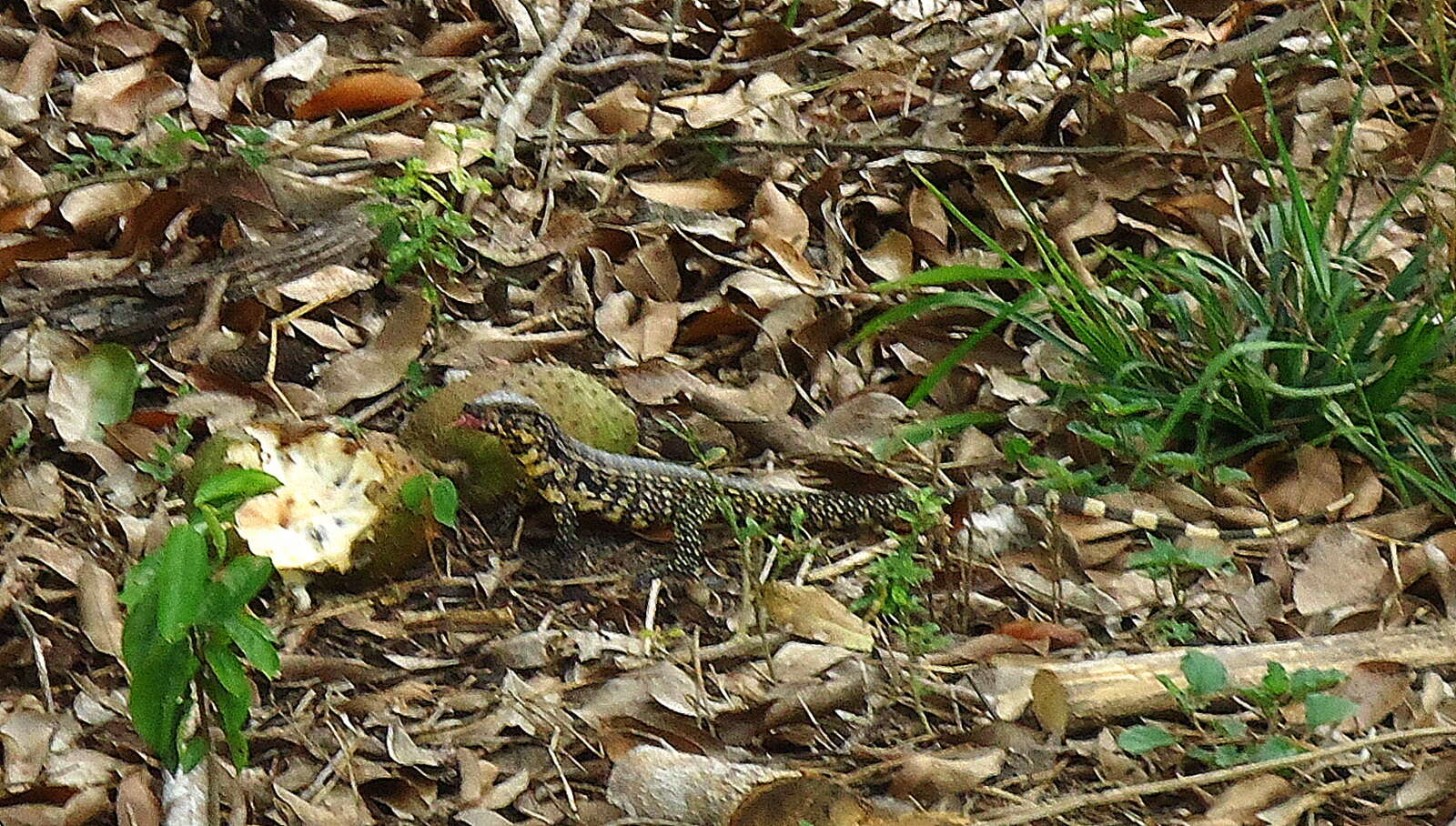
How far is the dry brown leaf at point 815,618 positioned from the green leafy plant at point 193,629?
1181mm

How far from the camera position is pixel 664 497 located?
3.26 m

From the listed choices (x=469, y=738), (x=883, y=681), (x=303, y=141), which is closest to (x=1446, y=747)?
(x=883, y=681)

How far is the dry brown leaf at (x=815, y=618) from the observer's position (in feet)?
9.70

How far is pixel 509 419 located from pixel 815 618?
2.66ft

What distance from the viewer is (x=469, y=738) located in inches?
107

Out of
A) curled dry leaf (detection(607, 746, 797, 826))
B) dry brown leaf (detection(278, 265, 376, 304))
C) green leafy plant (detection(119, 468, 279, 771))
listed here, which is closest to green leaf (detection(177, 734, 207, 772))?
green leafy plant (detection(119, 468, 279, 771))

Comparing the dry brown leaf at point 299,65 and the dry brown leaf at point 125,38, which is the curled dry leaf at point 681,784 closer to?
the dry brown leaf at point 299,65

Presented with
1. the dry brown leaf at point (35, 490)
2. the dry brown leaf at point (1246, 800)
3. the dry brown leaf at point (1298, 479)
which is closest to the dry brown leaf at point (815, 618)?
the dry brown leaf at point (1246, 800)

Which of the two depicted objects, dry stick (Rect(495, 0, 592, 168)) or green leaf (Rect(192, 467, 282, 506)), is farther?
dry stick (Rect(495, 0, 592, 168))

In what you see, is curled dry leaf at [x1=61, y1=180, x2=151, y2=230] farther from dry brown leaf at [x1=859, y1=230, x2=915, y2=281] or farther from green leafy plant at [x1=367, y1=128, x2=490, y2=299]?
dry brown leaf at [x1=859, y1=230, x2=915, y2=281]

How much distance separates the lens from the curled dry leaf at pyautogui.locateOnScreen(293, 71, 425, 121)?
4.25 m

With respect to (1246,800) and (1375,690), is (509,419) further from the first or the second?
(1375,690)

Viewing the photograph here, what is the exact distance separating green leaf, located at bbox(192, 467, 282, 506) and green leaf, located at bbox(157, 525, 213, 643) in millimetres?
133

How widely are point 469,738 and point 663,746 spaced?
0.38 m
